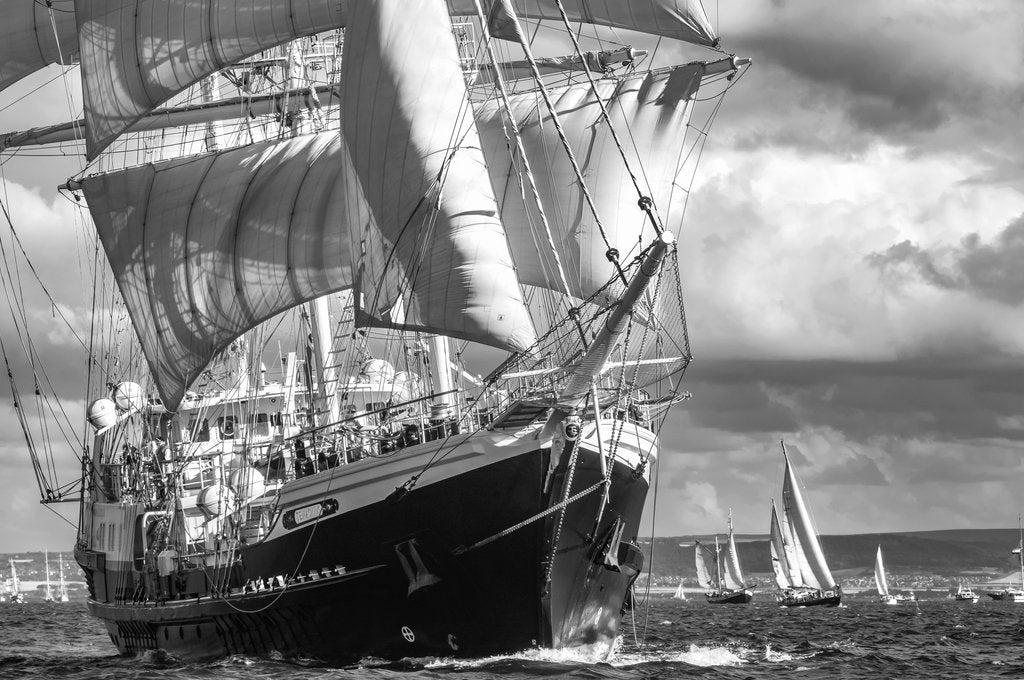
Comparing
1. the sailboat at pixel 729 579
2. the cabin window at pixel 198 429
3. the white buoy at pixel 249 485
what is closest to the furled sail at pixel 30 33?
the cabin window at pixel 198 429

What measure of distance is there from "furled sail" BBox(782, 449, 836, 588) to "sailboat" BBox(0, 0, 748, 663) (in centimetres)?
6702

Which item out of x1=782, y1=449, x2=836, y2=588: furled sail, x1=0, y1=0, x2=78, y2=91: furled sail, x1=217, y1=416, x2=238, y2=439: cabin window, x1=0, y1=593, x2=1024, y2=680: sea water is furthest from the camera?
x1=782, y1=449, x2=836, y2=588: furled sail

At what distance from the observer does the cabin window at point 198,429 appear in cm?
4831

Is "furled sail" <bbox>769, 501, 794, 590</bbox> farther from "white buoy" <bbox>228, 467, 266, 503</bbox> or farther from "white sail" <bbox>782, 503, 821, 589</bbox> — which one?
"white buoy" <bbox>228, 467, 266, 503</bbox>

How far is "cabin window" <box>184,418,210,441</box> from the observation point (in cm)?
4831

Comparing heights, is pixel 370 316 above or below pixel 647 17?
below

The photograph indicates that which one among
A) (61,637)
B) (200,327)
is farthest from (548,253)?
(61,637)

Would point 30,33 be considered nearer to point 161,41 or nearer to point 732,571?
point 161,41

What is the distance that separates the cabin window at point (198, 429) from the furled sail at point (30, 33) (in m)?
14.1

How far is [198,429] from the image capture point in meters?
48.1

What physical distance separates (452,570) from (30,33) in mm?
29649

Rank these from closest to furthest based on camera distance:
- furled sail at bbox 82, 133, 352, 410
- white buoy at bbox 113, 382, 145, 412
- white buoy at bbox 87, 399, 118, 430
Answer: furled sail at bbox 82, 133, 352, 410 < white buoy at bbox 87, 399, 118, 430 < white buoy at bbox 113, 382, 145, 412

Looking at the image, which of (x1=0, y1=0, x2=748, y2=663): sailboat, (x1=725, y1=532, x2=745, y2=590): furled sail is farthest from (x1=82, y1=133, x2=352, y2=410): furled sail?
(x1=725, y1=532, x2=745, y2=590): furled sail

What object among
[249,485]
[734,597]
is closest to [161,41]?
[249,485]
